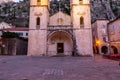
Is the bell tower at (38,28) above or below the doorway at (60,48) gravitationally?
above

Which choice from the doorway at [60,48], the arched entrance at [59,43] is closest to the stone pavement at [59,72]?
the arched entrance at [59,43]

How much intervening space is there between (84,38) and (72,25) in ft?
11.7

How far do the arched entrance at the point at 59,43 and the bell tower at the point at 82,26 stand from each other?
2031 mm

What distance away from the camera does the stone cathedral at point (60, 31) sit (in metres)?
30.3

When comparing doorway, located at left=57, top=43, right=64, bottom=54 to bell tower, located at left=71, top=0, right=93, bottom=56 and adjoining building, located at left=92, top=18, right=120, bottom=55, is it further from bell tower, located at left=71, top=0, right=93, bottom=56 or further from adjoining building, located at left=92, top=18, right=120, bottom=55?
adjoining building, located at left=92, top=18, right=120, bottom=55

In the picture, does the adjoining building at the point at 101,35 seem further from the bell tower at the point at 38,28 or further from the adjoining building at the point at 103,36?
the bell tower at the point at 38,28

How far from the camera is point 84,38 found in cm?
3053

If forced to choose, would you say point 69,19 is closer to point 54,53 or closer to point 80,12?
point 80,12

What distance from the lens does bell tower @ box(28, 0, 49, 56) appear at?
99.2ft

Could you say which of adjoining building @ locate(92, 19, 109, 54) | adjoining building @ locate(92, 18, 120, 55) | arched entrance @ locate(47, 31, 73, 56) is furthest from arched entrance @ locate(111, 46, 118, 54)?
arched entrance @ locate(47, 31, 73, 56)

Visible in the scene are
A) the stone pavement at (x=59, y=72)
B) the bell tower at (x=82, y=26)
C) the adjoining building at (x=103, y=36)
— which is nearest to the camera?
the stone pavement at (x=59, y=72)

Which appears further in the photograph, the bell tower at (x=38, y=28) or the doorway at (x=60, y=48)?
the doorway at (x=60, y=48)

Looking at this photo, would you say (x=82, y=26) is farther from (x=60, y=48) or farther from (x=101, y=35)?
(x=101, y=35)

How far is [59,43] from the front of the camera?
3341cm
